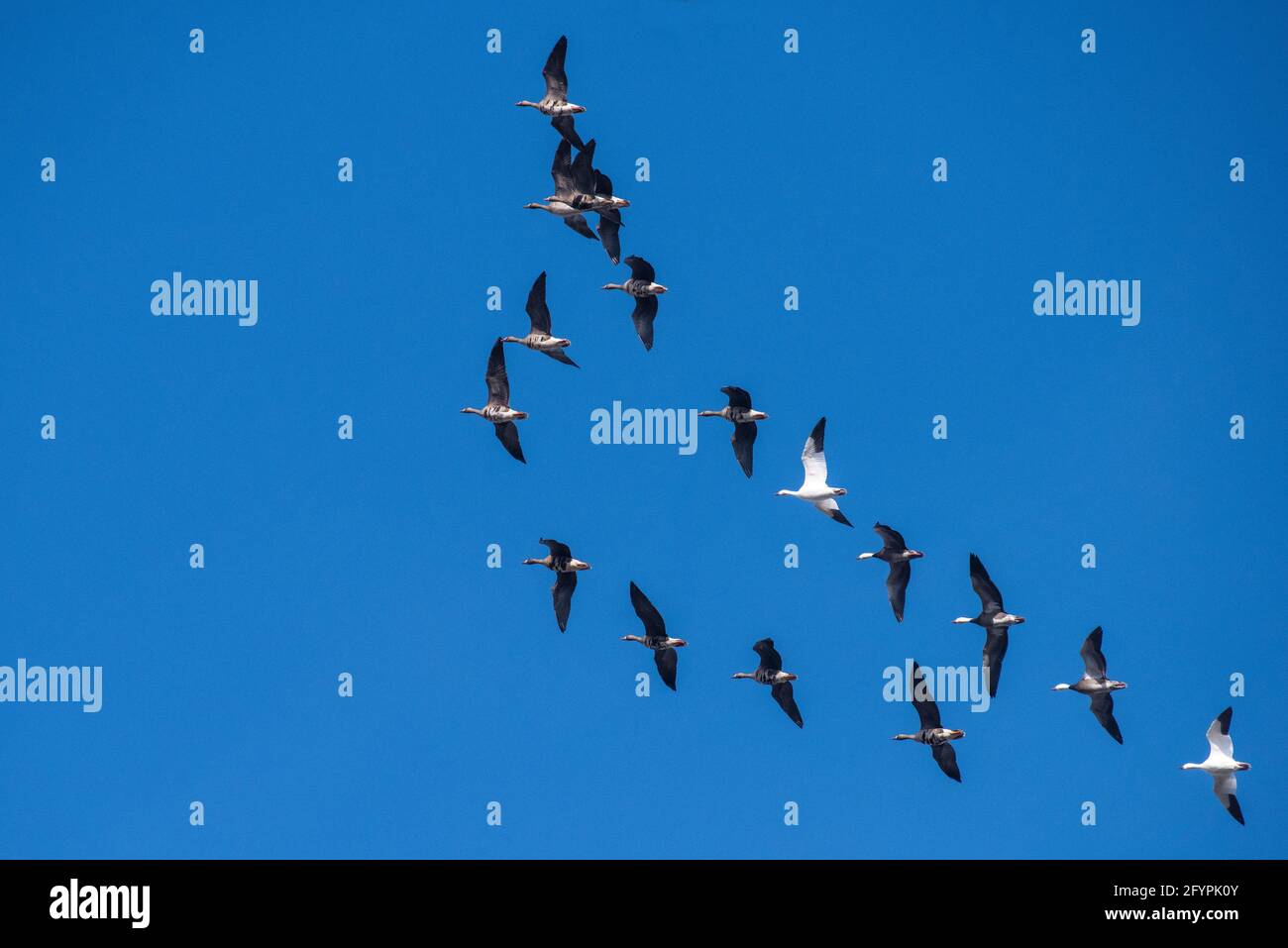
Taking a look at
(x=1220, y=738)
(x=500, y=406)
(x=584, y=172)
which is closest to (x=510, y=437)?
(x=500, y=406)

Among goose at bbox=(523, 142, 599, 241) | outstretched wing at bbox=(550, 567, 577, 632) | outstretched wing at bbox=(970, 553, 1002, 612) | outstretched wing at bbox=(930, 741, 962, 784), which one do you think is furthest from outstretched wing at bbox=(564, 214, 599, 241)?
outstretched wing at bbox=(930, 741, 962, 784)

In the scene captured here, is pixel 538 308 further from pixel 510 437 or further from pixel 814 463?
pixel 814 463

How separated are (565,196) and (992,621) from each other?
16.3 m

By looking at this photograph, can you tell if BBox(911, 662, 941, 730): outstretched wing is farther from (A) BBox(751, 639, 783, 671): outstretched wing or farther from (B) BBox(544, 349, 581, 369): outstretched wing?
(B) BBox(544, 349, 581, 369): outstretched wing

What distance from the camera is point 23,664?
71188 millimetres

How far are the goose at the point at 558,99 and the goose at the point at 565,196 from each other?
2.13ft

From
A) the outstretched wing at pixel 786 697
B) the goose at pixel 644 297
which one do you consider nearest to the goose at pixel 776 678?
the outstretched wing at pixel 786 697

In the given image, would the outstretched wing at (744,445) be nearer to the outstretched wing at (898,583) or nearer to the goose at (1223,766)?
the outstretched wing at (898,583)

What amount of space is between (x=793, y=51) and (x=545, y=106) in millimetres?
10404

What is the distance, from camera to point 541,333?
63125 mm

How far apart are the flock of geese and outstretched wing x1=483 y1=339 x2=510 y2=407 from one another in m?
0.03

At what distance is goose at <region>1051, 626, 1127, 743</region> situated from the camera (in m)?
64.4

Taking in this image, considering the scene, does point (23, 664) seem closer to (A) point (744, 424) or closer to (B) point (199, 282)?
(B) point (199, 282)
